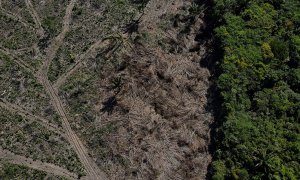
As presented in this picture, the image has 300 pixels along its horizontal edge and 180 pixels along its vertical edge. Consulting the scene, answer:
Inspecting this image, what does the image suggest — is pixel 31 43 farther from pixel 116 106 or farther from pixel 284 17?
pixel 284 17

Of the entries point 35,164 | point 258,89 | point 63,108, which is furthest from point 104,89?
point 258,89

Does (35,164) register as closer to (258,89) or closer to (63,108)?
(63,108)

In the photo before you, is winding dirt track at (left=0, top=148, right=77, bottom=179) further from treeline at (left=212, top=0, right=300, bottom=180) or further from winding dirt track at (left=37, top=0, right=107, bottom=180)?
treeline at (left=212, top=0, right=300, bottom=180)

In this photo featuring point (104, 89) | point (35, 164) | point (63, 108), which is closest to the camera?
point (35, 164)

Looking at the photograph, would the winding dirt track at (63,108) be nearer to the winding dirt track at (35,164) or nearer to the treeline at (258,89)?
the winding dirt track at (35,164)

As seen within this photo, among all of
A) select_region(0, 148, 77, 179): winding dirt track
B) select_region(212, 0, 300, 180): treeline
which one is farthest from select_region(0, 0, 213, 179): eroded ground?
select_region(212, 0, 300, 180): treeline

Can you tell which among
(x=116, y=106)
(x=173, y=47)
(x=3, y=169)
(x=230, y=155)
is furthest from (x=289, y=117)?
(x=3, y=169)
